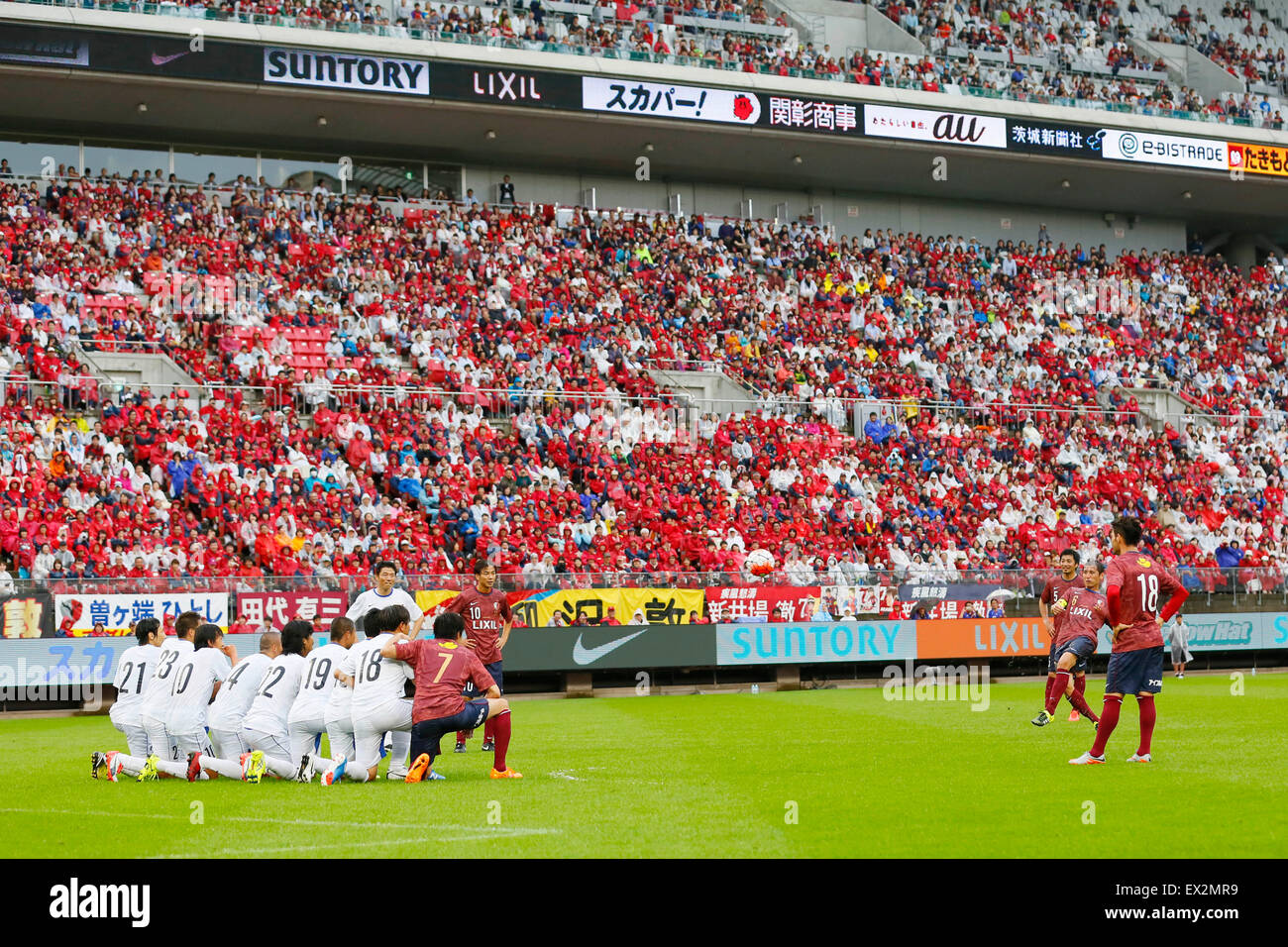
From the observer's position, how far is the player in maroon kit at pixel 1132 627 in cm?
1321

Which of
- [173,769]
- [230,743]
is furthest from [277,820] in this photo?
[173,769]

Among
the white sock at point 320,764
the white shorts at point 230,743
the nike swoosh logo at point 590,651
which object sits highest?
the white shorts at point 230,743

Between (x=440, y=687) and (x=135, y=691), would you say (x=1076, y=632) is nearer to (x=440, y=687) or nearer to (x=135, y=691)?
(x=440, y=687)

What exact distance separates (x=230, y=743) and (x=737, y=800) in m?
5.01

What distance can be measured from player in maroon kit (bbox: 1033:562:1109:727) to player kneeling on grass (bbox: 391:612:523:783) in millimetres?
6956

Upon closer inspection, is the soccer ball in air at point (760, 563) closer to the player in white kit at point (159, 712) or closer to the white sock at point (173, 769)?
the player in white kit at point (159, 712)

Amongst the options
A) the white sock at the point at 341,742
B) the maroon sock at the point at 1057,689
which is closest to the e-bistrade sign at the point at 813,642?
the maroon sock at the point at 1057,689

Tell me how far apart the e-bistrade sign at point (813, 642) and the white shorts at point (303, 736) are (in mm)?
15580

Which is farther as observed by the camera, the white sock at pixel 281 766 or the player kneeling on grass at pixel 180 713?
the player kneeling on grass at pixel 180 713

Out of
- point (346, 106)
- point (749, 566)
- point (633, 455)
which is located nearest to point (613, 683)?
A: point (749, 566)

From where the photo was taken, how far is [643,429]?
1411 inches

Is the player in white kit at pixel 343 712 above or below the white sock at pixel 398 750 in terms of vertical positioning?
above

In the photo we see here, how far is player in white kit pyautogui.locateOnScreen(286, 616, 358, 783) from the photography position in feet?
43.0

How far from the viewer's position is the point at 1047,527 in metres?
36.6
